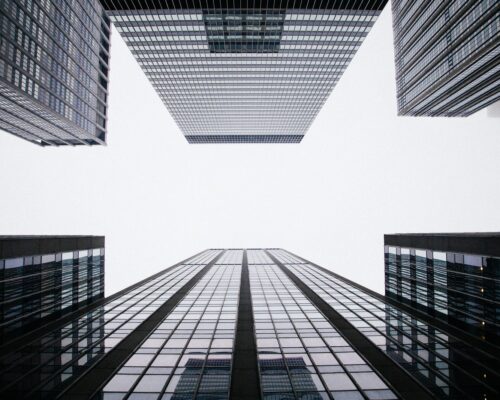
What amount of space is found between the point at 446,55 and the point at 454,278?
74.1 meters

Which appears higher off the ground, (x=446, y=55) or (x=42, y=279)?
(x=446, y=55)

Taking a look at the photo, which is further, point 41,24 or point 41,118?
point 41,118

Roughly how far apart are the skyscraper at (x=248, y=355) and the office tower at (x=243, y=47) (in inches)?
3059

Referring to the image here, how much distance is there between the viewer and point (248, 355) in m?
22.3

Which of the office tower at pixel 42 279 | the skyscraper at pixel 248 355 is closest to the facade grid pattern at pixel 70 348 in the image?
the skyscraper at pixel 248 355

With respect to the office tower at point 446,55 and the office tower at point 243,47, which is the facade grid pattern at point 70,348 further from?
the office tower at point 243,47

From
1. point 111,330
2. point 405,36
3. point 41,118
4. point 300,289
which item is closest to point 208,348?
point 111,330

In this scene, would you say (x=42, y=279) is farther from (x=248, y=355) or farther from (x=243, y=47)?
(x=243, y=47)

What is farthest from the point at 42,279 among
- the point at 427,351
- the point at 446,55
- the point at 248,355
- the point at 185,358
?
the point at 446,55

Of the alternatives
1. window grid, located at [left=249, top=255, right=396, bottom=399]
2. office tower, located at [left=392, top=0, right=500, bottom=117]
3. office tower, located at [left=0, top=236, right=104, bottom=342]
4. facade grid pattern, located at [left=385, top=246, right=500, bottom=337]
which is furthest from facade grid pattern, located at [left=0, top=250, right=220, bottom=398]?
office tower, located at [left=392, top=0, right=500, bottom=117]

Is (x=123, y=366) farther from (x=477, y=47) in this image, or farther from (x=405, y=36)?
(x=405, y=36)

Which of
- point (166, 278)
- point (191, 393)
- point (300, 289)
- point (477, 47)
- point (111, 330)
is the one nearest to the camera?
point (191, 393)

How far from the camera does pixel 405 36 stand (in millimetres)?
107938

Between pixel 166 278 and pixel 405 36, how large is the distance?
321 feet
